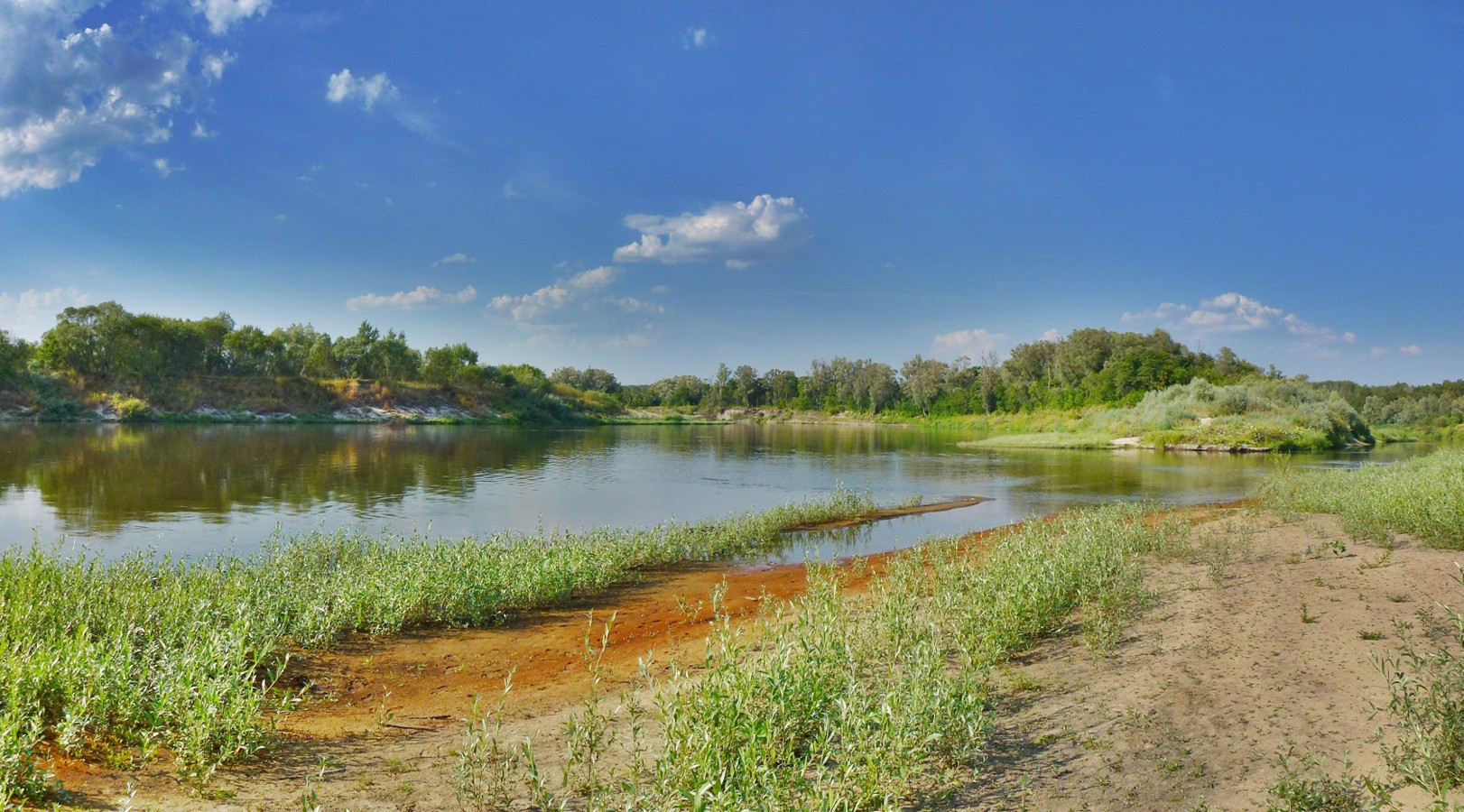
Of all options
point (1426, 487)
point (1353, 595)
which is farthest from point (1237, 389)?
point (1353, 595)

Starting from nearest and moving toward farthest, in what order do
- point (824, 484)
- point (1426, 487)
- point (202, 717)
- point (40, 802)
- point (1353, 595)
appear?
point (40, 802)
point (202, 717)
point (1353, 595)
point (1426, 487)
point (824, 484)

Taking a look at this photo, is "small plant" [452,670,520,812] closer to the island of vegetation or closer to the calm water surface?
the calm water surface

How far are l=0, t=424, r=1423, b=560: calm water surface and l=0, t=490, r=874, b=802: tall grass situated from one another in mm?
3912

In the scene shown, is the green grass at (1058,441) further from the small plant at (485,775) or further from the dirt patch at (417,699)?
the small plant at (485,775)

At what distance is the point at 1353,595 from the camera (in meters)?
8.09

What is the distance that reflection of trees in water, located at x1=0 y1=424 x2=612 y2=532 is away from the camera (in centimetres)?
2134

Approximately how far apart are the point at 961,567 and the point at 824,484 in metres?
21.6

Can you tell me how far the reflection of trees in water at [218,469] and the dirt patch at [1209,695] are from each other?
21007 millimetres

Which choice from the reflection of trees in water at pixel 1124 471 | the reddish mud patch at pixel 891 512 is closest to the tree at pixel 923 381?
the reflection of trees in water at pixel 1124 471

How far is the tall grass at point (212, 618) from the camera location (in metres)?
4.54

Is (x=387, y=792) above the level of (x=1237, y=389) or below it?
below

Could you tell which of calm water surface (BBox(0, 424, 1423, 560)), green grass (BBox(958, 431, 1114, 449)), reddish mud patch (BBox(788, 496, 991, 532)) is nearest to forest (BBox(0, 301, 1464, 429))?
green grass (BBox(958, 431, 1114, 449))

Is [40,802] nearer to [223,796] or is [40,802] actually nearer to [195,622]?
[223,796]

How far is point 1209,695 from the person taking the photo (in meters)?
5.53
